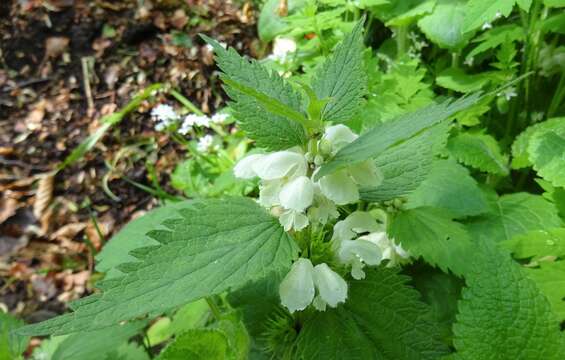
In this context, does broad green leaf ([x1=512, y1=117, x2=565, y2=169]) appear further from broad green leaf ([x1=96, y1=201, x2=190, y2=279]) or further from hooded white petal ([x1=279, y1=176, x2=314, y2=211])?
broad green leaf ([x1=96, y1=201, x2=190, y2=279])

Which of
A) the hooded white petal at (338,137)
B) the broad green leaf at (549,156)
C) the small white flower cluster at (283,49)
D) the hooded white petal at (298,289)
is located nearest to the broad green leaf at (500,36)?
the broad green leaf at (549,156)

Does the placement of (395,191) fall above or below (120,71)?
above

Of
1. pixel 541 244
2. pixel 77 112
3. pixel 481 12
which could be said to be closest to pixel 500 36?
pixel 481 12

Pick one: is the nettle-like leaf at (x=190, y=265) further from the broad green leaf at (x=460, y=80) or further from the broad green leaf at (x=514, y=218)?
the broad green leaf at (x=460, y=80)

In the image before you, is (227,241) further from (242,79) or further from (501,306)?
(501,306)

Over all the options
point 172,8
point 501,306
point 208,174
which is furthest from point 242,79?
point 172,8

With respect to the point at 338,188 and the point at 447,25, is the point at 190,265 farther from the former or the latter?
the point at 447,25

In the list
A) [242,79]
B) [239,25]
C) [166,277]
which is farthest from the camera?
[239,25]

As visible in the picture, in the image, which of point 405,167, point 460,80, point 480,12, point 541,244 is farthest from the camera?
point 460,80
